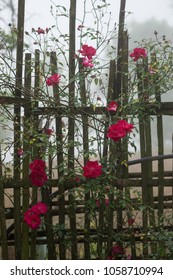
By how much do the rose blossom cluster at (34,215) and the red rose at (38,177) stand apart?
0.12 metres

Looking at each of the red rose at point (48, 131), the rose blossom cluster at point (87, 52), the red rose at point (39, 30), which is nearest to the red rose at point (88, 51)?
the rose blossom cluster at point (87, 52)

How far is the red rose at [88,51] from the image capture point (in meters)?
2.61

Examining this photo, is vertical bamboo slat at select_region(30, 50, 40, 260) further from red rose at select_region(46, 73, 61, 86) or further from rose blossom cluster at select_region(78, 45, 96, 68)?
rose blossom cluster at select_region(78, 45, 96, 68)

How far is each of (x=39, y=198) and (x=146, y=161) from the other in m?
0.73

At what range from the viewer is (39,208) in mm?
2604

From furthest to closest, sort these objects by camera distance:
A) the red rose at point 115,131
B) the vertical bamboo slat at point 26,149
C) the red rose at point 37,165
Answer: the vertical bamboo slat at point 26,149 < the red rose at point 37,165 < the red rose at point 115,131

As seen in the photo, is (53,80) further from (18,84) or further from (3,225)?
(3,225)

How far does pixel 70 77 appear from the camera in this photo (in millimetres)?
2693

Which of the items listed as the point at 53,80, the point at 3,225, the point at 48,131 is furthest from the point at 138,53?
the point at 3,225

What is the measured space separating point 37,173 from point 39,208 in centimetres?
19

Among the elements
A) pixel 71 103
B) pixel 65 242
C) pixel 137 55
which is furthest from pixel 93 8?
pixel 65 242

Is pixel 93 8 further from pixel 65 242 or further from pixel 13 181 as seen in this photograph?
pixel 65 242

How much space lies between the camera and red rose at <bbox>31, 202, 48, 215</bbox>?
8.51 ft

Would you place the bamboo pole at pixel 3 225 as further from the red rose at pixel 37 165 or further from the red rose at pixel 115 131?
the red rose at pixel 115 131
